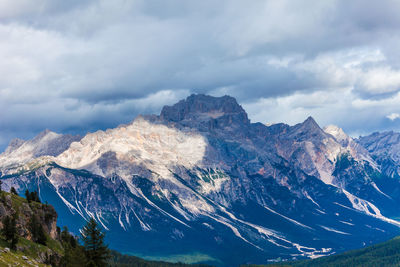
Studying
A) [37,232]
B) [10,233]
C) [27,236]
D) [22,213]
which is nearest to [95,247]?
[10,233]

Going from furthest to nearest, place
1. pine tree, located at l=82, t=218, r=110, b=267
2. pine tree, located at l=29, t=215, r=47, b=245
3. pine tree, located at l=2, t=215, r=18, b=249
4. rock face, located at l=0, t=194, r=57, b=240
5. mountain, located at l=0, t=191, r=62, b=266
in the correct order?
pine tree, located at l=29, t=215, r=47, b=245
rock face, located at l=0, t=194, r=57, b=240
pine tree, located at l=2, t=215, r=18, b=249
mountain, located at l=0, t=191, r=62, b=266
pine tree, located at l=82, t=218, r=110, b=267

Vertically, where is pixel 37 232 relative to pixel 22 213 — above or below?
below

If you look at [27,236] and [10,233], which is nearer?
[10,233]

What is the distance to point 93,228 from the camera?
13938 cm

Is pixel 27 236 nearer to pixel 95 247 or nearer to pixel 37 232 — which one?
pixel 37 232

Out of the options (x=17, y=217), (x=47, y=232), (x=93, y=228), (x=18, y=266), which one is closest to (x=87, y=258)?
(x=93, y=228)

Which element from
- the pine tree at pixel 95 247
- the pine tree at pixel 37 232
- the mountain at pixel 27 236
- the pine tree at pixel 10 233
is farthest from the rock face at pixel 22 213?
the pine tree at pixel 95 247

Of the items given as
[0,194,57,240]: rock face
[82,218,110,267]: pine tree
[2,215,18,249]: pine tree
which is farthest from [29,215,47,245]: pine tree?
[82,218,110,267]: pine tree

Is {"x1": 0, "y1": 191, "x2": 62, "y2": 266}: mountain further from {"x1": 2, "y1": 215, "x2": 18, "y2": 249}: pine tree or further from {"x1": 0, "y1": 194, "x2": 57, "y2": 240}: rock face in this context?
{"x1": 2, "y1": 215, "x2": 18, "y2": 249}: pine tree

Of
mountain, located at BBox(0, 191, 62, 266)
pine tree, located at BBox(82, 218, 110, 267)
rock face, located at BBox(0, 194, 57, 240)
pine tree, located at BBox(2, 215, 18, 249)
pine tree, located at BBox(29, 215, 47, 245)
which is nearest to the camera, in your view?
pine tree, located at BBox(82, 218, 110, 267)

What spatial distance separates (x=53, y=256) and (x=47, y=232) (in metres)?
29.4

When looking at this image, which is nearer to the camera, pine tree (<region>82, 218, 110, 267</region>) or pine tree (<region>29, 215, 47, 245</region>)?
pine tree (<region>82, 218, 110, 267</region>)

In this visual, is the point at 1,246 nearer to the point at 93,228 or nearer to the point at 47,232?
the point at 93,228

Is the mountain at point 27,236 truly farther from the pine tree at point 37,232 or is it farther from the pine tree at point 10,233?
the pine tree at point 10,233
